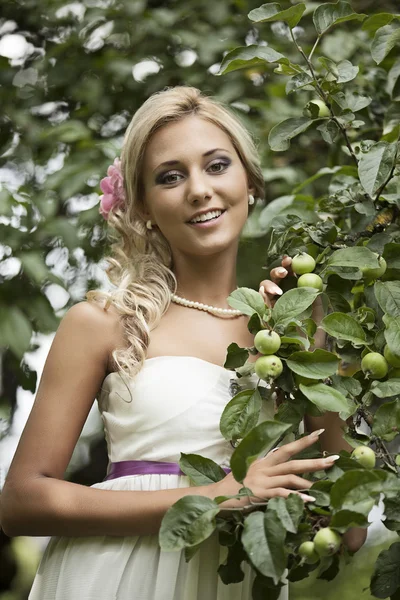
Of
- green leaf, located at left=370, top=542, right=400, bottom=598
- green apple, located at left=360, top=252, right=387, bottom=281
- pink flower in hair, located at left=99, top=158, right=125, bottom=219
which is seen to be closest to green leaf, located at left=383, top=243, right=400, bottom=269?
green apple, located at left=360, top=252, right=387, bottom=281

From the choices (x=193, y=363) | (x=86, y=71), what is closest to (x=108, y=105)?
(x=86, y=71)

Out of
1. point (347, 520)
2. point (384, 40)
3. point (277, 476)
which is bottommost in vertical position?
point (277, 476)

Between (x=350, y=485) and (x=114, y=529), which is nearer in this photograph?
(x=350, y=485)

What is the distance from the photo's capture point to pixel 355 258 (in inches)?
53.2

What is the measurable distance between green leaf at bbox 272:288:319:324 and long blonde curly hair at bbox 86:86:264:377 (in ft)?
1.49

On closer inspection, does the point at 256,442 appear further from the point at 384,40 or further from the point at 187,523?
the point at 384,40

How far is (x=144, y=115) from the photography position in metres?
1.82

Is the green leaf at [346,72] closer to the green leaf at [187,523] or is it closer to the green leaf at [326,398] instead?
the green leaf at [326,398]

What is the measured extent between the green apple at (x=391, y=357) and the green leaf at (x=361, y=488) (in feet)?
0.79

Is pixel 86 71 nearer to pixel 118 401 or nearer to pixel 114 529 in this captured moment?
pixel 118 401

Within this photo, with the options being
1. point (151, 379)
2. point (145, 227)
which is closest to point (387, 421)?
point (151, 379)

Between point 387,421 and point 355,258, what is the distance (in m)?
0.26

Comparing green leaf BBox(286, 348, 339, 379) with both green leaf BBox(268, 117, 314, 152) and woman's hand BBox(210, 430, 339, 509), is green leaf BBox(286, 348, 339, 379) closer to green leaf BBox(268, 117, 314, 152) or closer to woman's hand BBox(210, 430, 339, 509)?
woman's hand BBox(210, 430, 339, 509)

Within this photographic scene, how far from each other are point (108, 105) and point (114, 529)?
163cm
